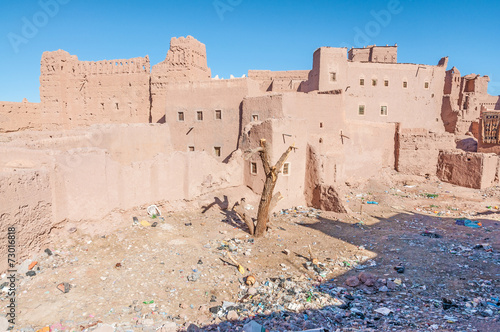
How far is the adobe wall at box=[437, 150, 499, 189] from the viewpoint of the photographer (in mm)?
18047

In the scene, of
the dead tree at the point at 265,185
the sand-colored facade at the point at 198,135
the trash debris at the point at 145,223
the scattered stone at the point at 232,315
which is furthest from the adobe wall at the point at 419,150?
the scattered stone at the point at 232,315

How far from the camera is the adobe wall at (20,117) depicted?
1578 cm

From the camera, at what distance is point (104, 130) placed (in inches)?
462

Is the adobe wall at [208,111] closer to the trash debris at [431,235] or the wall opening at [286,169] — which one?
the wall opening at [286,169]

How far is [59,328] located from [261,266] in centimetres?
470

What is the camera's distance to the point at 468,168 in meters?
18.6

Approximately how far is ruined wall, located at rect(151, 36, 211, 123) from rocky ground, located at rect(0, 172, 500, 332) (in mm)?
9433

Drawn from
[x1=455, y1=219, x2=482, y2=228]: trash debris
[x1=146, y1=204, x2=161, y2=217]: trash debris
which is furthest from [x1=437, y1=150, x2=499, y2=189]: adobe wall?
[x1=146, y1=204, x2=161, y2=217]: trash debris

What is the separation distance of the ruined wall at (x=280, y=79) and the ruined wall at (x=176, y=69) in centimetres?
697

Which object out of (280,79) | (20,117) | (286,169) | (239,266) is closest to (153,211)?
(239,266)

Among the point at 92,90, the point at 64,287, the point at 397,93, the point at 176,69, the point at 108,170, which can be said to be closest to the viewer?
the point at 64,287

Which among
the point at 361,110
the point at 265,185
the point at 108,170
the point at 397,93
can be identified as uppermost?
the point at 397,93

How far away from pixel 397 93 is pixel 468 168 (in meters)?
8.00

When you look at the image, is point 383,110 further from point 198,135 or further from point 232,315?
point 232,315
